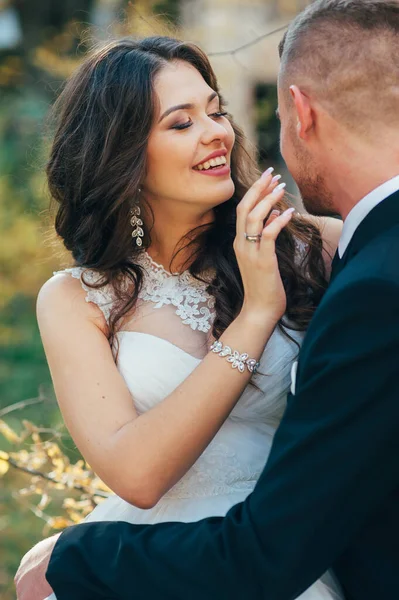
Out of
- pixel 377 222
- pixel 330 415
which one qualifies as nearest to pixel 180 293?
pixel 377 222

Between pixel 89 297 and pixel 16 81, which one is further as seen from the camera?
pixel 16 81

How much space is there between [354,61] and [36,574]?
162cm

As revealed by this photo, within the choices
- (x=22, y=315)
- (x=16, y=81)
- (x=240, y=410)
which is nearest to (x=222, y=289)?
(x=240, y=410)

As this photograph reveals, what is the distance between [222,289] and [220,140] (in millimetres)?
504

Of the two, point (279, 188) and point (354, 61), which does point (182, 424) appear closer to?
point (279, 188)

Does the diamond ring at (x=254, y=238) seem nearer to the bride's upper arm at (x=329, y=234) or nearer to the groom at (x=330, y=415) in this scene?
the groom at (x=330, y=415)

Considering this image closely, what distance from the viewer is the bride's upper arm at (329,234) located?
3012 mm

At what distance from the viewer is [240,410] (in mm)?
2779

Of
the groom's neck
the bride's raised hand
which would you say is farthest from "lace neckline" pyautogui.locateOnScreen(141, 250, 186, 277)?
the groom's neck

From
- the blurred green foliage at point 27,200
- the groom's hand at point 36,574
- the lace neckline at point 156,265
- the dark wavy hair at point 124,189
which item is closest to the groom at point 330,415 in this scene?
the groom's hand at point 36,574

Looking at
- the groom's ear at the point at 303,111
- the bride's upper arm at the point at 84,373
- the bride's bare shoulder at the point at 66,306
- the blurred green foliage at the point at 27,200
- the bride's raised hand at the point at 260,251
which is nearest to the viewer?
the groom's ear at the point at 303,111

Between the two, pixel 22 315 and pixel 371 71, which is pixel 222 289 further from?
pixel 22 315

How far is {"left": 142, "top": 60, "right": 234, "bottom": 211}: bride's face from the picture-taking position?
2795 millimetres

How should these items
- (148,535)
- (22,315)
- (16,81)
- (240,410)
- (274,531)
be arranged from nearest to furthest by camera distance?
(274,531) → (148,535) → (240,410) → (22,315) → (16,81)
